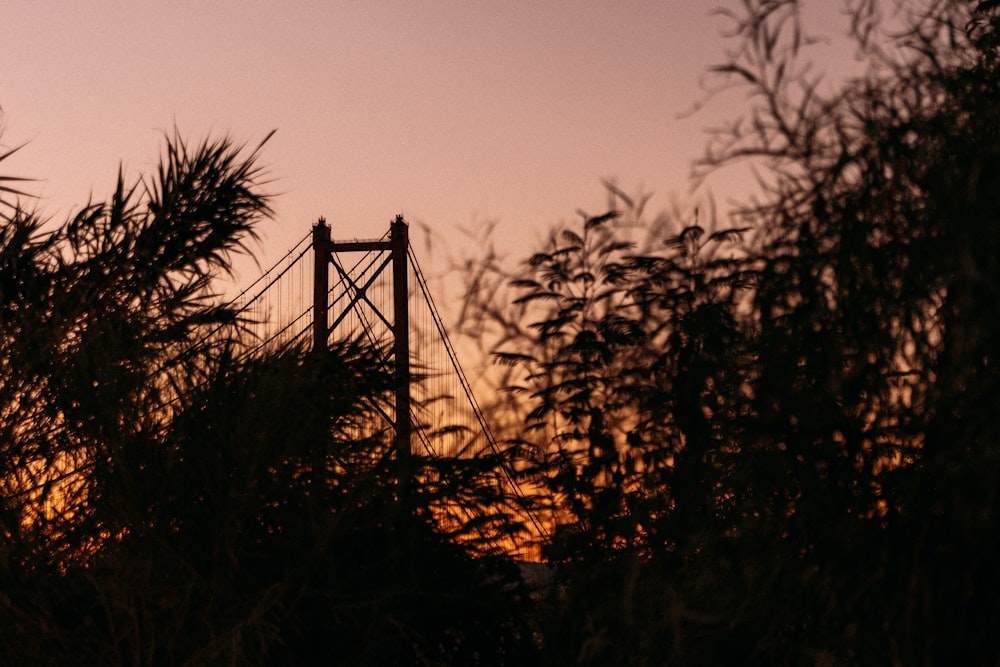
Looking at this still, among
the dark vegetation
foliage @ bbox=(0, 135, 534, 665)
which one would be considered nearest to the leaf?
the dark vegetation

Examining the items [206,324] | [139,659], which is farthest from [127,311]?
[139,659]

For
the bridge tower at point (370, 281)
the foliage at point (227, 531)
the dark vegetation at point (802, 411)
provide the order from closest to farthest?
the dark vegetation at point (802, 411) < the foliage at point (227, 531) < the bridge tower at point (370, 281)

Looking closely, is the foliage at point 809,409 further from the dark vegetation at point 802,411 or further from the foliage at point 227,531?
the foliage at point 227,531

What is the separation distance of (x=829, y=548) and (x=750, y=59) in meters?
1.58

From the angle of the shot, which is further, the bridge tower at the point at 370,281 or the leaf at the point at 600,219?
the bridge tower at the point at 370,281

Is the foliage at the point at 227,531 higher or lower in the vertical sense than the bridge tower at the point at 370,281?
lower

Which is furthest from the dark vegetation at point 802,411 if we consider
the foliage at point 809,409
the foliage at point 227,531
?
the foliage at point 227,531

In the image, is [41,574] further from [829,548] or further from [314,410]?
[829,548]

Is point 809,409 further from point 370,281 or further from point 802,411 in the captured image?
point 370,281

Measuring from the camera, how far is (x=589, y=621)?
3.63m

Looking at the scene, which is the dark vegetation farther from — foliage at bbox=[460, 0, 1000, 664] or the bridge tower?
the bridge tower

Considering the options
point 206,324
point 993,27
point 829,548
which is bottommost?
point 829,548

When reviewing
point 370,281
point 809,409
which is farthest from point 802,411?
point 370,281

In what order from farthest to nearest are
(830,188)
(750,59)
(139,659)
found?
(139,659) → (750,59) → (830,188)
